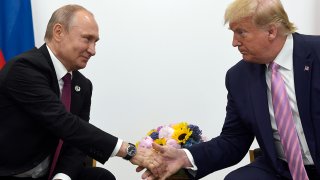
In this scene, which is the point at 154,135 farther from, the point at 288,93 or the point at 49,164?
the point at 288,93

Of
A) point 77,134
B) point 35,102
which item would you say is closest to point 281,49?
point 77,134

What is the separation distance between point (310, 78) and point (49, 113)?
1.21m

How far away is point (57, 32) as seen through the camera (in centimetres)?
234

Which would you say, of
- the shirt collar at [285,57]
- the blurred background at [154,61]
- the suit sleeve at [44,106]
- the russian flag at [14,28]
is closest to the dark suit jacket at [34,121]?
the suit sleeve at [44,106]

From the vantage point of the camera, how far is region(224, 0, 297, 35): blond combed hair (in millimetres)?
2004

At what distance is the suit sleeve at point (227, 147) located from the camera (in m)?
2.23

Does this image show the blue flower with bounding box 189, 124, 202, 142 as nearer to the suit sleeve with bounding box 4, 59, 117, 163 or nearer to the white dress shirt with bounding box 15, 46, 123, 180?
the white dress shirt with bounding box 15, 46, 123, 180

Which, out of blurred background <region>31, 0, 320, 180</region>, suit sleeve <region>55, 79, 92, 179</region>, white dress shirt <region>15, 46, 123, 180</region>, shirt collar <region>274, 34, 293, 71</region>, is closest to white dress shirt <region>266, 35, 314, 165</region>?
shirt collar <region>274, 34, 293, 71</region>

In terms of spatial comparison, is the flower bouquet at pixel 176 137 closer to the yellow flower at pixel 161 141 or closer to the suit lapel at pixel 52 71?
the yellow flower at pixel 161 141

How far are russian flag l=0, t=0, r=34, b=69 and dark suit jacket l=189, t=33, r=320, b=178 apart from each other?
1649 millimetres

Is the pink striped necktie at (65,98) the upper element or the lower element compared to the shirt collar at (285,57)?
lower

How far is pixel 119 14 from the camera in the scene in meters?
3.54

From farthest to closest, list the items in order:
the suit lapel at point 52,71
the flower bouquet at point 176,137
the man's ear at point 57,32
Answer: the flower bouquet at point 176,137 → the man's ear at point 57,32 → the suit lapel at point 52,71

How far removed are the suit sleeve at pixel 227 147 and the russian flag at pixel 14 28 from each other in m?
1.64
